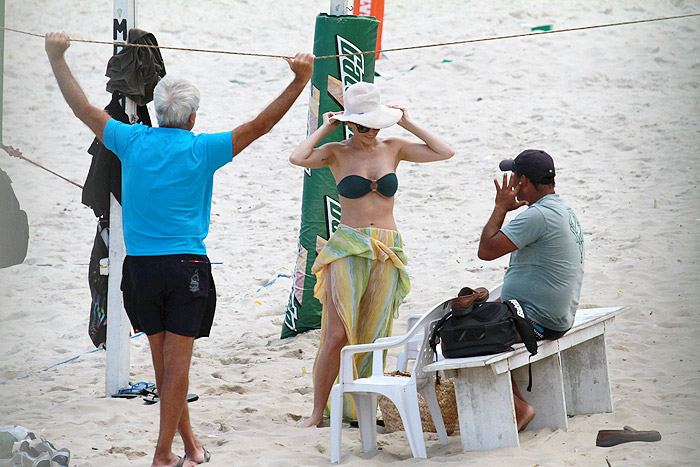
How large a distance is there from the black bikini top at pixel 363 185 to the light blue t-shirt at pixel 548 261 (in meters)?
0.81

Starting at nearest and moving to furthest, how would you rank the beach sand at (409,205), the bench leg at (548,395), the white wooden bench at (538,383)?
the white wooden bench at (538,383), the bench leg at (548,395), the beach sand at (409,205)

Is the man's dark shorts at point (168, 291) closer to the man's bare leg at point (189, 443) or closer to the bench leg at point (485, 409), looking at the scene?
the man's bare leg at point (189, 443)

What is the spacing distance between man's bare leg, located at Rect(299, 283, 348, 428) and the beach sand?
0.54 feet

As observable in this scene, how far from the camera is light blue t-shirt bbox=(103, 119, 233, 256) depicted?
347cm

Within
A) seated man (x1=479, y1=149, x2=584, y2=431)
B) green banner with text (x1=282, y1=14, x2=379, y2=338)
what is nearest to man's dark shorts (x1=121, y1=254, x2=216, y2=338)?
seated man (x1=479, y1=149, x2=584, y2=431)

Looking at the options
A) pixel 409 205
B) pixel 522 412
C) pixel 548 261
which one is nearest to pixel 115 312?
pixel 522 412

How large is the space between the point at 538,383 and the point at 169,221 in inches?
79.1

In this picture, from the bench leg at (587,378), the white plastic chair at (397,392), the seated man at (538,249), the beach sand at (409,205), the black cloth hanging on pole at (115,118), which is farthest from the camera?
the black cloth hanging on pole at (115,118)

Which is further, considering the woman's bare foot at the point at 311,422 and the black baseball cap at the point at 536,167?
the woman's bare foot at the point at 311,422

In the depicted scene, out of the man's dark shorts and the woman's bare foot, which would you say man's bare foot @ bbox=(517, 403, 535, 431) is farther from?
the man's dark shorts

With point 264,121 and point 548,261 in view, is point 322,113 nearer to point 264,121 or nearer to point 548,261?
point 264,121

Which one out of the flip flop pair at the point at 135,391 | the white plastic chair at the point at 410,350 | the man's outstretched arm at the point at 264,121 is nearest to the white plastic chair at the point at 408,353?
the white plastic chair at the point at 410,350

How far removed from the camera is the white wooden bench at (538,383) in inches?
140

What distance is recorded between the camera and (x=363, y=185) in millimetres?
4352
